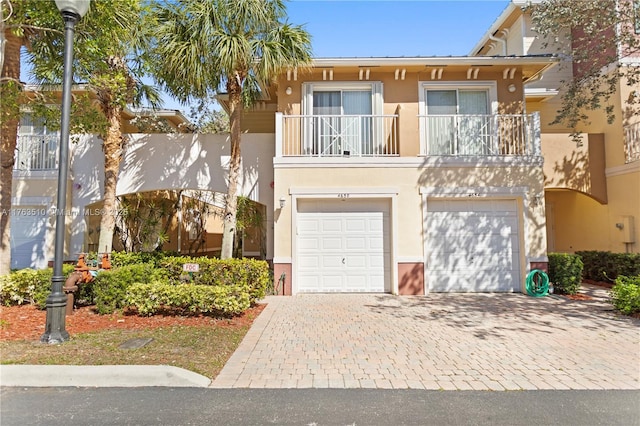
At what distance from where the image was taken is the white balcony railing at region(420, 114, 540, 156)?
1048 cm

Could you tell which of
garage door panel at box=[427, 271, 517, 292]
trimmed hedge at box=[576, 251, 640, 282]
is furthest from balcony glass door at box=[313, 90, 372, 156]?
trimmed hedge at box=[576, 251, 640, 282]

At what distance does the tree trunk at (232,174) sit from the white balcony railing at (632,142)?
1139 centimetres

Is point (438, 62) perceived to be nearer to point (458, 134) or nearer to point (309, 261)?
point (458, 134)

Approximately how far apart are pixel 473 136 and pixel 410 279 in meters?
4.44

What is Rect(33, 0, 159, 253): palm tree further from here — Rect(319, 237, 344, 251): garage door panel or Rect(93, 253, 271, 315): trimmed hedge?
Rect(319, 237, 344, 251): garage door panel

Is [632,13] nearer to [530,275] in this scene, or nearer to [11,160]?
[530,275]

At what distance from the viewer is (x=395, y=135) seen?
416 inches

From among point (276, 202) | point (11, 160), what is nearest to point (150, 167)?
point (11, 160)

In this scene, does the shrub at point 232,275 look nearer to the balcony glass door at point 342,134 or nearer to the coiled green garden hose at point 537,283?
the balcony glass door at point 342,134

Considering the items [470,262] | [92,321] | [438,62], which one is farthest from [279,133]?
[470,262]

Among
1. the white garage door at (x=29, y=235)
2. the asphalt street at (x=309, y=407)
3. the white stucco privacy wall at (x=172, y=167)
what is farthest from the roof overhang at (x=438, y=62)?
the white garage door at (x=29, y=235)

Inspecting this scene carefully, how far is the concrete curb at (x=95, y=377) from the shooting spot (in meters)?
4.35

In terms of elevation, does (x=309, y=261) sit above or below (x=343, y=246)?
below

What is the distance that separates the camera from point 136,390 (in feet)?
13.9
